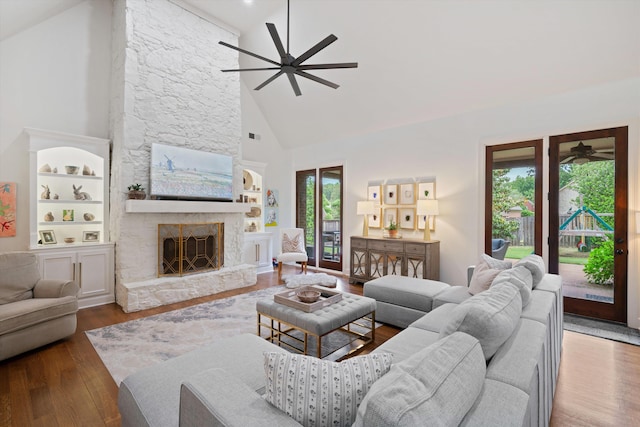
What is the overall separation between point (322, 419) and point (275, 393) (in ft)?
0.60

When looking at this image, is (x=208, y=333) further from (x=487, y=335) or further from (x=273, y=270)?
(x=273, y=270)

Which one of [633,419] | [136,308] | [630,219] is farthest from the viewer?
[136,308]

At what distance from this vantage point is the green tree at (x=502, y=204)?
442 centimetres

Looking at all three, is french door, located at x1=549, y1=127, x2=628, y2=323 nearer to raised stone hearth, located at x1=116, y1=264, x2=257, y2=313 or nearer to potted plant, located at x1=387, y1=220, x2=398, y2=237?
potted plant, located at x1=387, y1=220, x2=398, y2=237

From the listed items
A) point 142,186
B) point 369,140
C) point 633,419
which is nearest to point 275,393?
point 633,419

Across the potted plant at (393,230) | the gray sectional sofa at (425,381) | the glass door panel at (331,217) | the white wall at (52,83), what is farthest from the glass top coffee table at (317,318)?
the white wall at (52,83)

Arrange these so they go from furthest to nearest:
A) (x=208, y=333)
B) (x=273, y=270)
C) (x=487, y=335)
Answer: (x=273, y=270)
(x=208, y=333)
(x=487, y=335)

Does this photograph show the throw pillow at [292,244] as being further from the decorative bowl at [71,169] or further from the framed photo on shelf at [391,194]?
the decorative bowl at [71,169]

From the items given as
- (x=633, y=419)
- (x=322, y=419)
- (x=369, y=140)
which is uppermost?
(x=369, y=140)

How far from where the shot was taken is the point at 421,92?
15.7 feet

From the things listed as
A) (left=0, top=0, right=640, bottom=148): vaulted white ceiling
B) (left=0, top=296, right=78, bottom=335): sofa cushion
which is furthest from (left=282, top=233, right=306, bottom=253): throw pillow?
(left=0, top=296, right=78, bottom=335): sofa cushion

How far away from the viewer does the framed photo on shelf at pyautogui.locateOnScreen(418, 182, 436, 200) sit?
5.12 m

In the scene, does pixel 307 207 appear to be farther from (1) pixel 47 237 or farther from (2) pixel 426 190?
(1) pixel 47 237

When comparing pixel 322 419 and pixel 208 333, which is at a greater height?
pixel 322 419
